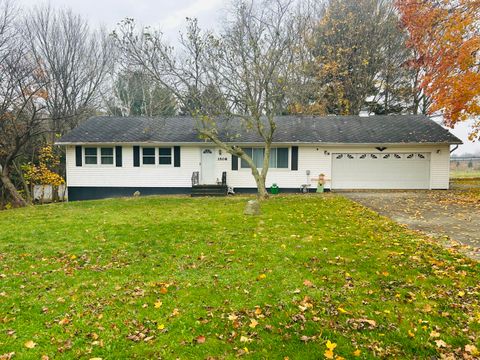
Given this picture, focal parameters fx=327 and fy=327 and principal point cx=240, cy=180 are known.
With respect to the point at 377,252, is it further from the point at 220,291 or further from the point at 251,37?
the point at 251,37

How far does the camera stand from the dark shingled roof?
16.7m

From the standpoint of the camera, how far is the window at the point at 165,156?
17.0 meters

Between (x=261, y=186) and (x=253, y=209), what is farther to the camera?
(x=261, y=186)

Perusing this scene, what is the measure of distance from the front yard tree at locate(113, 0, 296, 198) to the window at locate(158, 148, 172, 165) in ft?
13.9

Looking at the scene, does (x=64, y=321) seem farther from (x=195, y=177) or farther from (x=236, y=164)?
(x=236, y=164)

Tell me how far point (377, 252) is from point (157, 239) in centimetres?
436

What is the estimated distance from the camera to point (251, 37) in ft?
40.2

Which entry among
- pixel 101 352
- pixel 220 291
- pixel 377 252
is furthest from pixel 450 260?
pixel 101 352

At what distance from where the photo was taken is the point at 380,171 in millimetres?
17016

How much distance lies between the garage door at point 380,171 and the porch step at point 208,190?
598 cm

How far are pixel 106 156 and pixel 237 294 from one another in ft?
48.5

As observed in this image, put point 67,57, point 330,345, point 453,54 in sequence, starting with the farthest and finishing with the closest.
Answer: point 67,57 → point 453,54 → point 330,345

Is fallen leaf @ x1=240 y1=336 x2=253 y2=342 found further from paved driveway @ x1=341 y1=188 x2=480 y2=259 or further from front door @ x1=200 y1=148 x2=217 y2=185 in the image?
front door @ x1=200 y1=148 x2=217 y2=185

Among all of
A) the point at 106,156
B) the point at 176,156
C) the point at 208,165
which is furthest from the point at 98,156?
the point at 208,165
